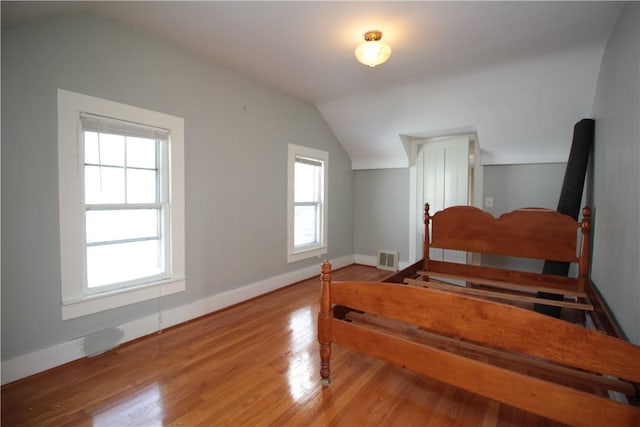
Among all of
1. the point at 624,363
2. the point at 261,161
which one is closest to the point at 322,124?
the point at 261,161

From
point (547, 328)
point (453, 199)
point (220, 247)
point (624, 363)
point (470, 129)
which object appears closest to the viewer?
point (624, 363)

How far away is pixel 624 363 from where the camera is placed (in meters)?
1.17

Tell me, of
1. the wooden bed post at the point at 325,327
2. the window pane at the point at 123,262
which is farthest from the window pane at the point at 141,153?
the wooden bed post at the point at 325,327

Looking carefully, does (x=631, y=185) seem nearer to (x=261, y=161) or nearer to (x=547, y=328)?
(x=547, y=328)

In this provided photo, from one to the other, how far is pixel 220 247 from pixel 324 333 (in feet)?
5.51

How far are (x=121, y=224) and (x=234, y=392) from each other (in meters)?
1.63

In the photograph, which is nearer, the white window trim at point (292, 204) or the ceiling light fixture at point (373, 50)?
the ceiling light fixture at point (373, 50)

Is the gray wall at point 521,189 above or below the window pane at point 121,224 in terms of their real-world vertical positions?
above

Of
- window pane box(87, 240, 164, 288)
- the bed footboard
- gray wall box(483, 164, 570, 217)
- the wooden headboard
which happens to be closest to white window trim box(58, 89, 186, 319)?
window pane box(87, 240, 164, 288)

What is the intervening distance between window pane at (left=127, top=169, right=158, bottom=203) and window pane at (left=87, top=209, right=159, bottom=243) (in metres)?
0.10

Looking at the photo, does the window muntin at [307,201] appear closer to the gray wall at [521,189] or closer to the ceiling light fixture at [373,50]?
the ceiling light fixture at [373,50]

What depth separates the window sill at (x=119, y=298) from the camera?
221 cm

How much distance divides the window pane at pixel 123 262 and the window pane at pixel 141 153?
677mm

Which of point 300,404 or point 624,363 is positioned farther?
point 300,404
